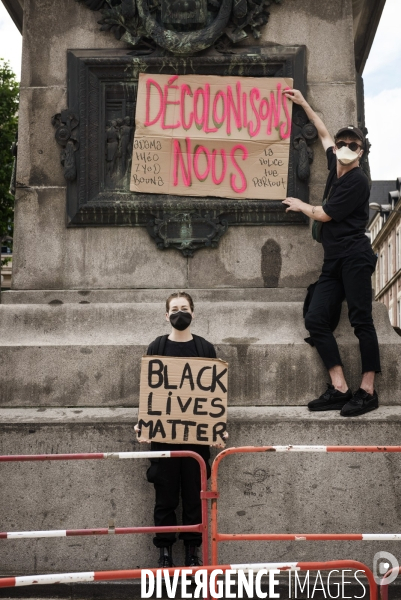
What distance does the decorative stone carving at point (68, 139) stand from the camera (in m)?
7.55

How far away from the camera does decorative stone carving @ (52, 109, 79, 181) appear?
24.8 ft

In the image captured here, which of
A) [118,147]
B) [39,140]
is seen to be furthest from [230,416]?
[39,140]

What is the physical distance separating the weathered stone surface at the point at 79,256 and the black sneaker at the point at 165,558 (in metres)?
2.39

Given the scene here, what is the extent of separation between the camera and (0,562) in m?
6.21

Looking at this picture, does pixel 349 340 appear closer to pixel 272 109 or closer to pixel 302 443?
pixel 302 443

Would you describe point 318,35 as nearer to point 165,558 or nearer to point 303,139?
point 303,139

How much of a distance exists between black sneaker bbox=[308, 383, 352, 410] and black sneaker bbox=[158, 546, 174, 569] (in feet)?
4.93

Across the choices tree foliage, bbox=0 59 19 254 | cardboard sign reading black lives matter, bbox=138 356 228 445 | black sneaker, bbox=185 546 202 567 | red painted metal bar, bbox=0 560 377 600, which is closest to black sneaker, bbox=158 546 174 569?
black sneaker, bbox=185 546 202 567

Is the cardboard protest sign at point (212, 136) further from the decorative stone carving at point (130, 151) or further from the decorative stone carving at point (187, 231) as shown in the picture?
the decorative stone carving at point (187, 231)

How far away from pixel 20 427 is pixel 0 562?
3.11 ft

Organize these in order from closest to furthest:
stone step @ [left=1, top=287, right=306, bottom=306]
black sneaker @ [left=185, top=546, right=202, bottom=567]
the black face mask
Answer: black sneaker @ [left=185, top=546, right=202, bottom=567], the black face mask, stone step @ [left=1, top=287, right=306, bottom=306]

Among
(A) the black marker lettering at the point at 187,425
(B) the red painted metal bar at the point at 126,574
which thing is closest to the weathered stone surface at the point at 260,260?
(A) the black marker lettering at the point at 187,425

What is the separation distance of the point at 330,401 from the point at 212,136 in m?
2.53

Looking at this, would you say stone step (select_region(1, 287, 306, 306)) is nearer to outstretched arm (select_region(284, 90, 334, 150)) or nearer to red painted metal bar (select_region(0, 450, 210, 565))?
outstretched arm (select_region(284, 90, 334, 150))
